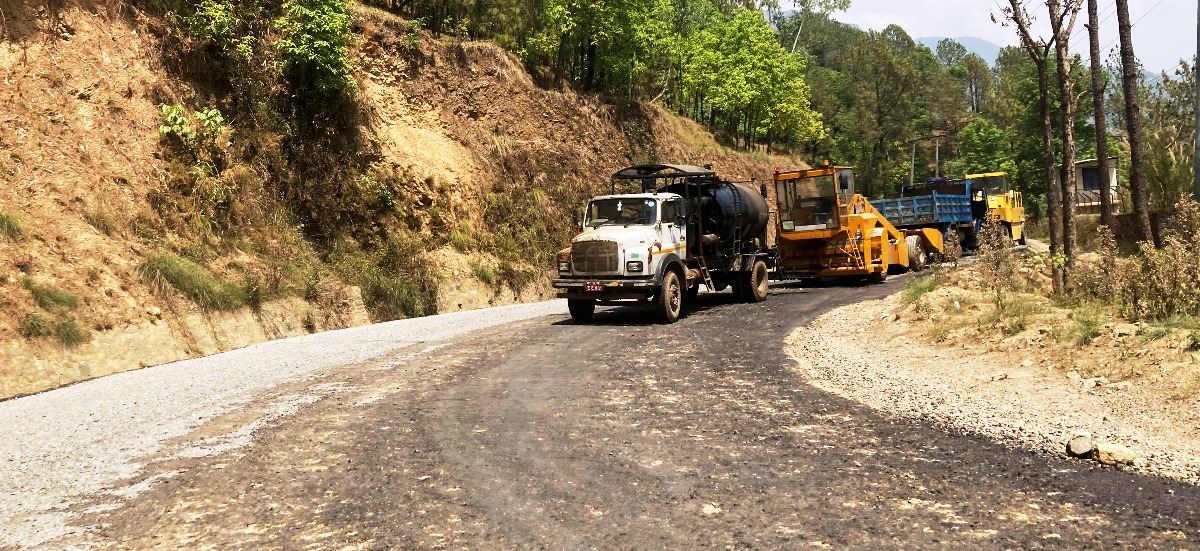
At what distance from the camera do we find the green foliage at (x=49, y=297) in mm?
12320

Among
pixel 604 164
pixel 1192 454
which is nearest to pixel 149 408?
pixel 1192 454

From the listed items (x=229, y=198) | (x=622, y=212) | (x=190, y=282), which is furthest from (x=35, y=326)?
(x=622, y=212)

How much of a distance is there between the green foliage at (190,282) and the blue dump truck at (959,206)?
21.0 metres

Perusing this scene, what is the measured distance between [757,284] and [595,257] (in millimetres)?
5884

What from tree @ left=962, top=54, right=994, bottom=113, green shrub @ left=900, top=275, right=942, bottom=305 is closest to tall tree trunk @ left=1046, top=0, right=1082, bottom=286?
green shrub @ left=900, top=275, right=942, bottom=305

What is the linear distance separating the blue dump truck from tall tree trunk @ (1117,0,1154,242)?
6.75m

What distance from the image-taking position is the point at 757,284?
20219 millimetres

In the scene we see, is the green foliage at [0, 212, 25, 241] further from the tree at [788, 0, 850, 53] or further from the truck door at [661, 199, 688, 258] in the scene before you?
the tree at [788, 0, 850, 53]

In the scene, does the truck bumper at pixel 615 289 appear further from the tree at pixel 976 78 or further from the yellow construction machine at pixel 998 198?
the tree at pixel 976 78

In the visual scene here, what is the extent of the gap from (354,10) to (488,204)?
7.80m

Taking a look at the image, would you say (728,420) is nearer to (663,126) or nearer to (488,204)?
(488,204)

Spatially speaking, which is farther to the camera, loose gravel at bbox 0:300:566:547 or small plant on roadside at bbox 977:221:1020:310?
small plant on roadside at bbox 977:221:1020:310

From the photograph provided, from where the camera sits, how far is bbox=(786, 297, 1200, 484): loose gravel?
6641mm

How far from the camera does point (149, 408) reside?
29.5ft
